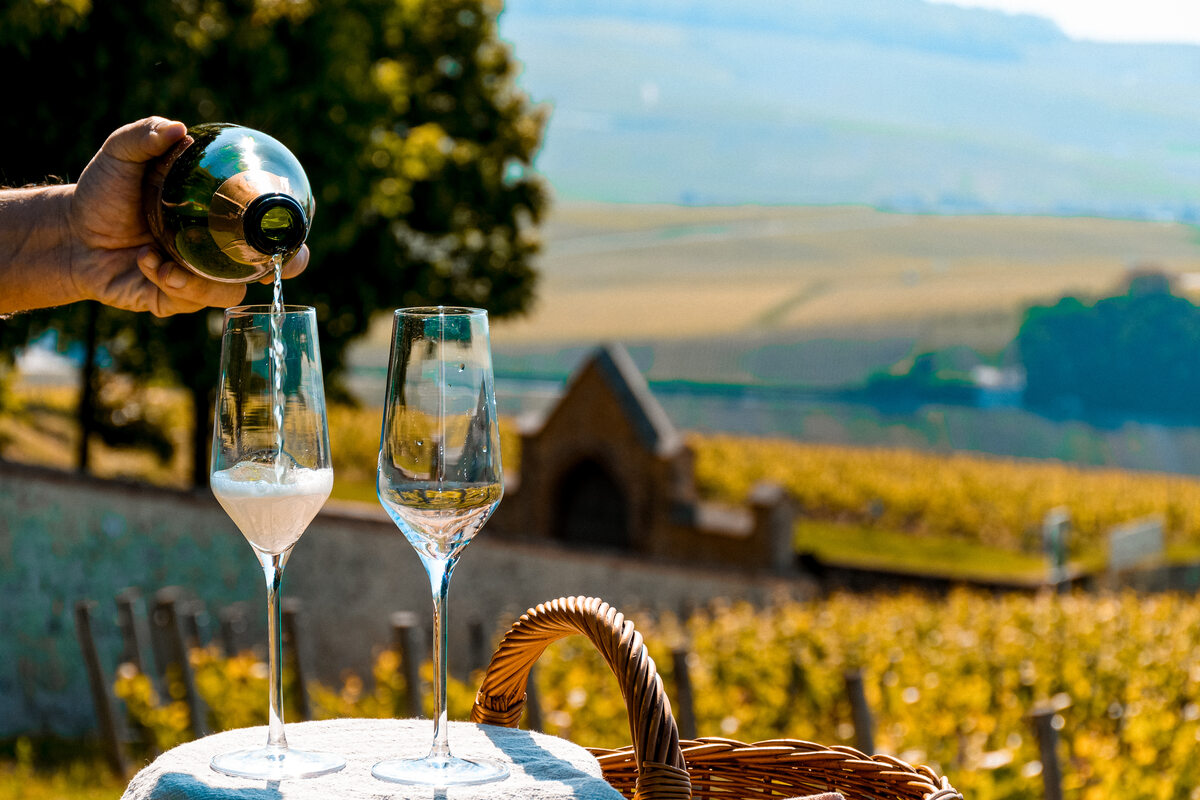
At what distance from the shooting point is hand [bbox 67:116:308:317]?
6.53ft

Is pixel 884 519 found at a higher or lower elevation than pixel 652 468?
lower

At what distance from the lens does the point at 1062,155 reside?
189m

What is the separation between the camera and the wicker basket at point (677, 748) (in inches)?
66.2

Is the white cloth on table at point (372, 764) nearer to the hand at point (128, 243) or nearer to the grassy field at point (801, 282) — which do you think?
the hand at point (128, 243)

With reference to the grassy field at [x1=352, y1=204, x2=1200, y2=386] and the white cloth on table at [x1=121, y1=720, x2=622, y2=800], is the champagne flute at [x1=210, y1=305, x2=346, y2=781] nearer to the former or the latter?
the white cloth on table at [x1=121, y1=720, x2=622, y2=800]

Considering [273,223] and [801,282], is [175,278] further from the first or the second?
[801,282]

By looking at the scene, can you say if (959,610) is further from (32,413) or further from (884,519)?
(32,413)

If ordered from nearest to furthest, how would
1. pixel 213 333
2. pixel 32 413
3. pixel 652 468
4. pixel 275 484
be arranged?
pixel 275 484, pixel 213 333, pixel 652 468, pixel 32 413

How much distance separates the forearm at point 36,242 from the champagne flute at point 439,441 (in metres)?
0.86

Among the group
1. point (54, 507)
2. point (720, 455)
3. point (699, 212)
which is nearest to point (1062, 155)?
point (699, 212)

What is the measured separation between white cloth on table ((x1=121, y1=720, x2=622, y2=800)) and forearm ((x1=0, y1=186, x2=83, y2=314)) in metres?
0.93

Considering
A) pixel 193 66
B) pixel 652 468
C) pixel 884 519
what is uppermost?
pixel 193 66

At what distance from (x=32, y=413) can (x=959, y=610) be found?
22.7m

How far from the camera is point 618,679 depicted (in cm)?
169
